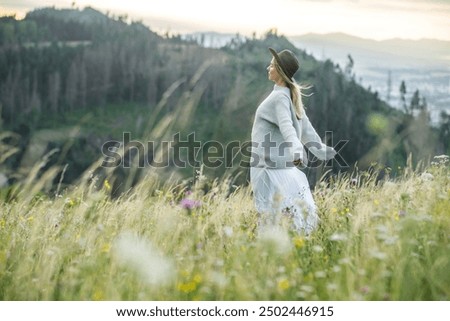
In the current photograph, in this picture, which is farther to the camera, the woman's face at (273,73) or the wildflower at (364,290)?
the woman's face at (273,73)

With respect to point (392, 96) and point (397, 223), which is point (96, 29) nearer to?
point (392, 96)

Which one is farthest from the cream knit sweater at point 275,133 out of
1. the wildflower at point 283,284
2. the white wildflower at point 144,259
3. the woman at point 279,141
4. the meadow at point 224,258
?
the wildflower at point 283,284

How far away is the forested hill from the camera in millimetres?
118438

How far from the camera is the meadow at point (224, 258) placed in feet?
11.2

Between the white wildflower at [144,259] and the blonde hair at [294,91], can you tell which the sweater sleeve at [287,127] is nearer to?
the blonde hair at [294,91]

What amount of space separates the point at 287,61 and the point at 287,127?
551 millimetres

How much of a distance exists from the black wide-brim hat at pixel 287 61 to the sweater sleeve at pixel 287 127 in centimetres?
21

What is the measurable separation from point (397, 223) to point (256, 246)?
80 centimetres

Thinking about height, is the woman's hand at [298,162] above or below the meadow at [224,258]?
above

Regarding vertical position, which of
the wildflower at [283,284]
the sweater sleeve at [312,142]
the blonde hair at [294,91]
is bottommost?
the wildflower at [283,284]

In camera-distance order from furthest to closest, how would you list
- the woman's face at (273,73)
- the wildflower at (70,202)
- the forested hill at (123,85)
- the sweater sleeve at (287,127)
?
the forested hill at (123,85) → the woman's face at (273,73) → the sweater sleeve at (287,127) → the wildflower at (70,202)

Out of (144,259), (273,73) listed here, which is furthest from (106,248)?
(273,73)

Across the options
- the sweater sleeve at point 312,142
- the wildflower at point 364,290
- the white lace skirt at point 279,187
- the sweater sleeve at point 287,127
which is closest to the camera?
the wildflower at point 364,290

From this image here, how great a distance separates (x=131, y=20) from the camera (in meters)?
168
